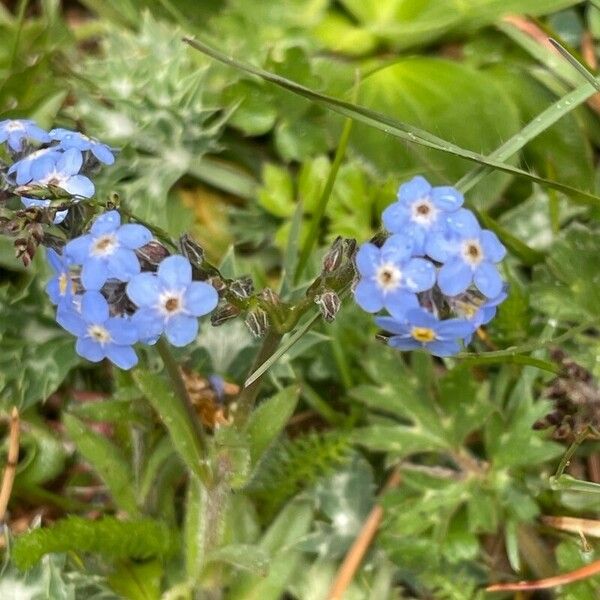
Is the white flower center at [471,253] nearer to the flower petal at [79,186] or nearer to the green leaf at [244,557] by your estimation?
the flower petal at [79,186]

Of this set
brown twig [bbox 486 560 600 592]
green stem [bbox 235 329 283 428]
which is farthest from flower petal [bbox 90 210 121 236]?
brown twig [bbox 486 560 600 592]

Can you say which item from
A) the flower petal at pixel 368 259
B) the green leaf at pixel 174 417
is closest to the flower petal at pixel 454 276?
the flower petal at pixel 368 259

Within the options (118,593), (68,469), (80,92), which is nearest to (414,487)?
(118,593)

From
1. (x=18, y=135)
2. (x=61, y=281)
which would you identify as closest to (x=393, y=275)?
(x=61, y=281)

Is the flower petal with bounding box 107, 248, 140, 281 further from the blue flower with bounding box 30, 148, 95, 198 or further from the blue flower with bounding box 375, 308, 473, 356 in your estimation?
the blue flower with bounding box 375, 308, 473, 356

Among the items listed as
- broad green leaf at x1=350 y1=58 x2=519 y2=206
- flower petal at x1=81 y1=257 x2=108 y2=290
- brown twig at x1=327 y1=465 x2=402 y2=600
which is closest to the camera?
flower petal at x1=81 y1=257 x2=108 y2=290

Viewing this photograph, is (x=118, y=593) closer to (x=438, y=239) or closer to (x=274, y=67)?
(x=438, y=239)
